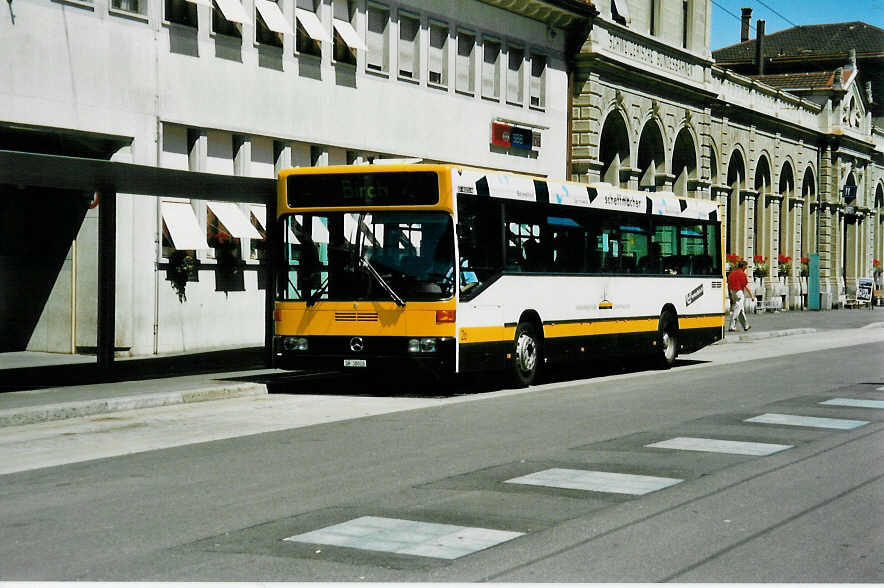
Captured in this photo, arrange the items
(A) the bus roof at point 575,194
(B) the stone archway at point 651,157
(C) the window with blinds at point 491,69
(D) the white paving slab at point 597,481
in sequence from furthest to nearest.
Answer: (B) the stone archway at point 651,157
(C) the window with blinds at point 491,69
(A) the bus roof at point 575,194
(D) the white paving slab at point 597,481

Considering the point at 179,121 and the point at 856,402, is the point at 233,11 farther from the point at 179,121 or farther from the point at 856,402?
the point at 856,402

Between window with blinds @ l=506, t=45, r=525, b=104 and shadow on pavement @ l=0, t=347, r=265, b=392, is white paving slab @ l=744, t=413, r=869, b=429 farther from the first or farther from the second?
window with blinds @ l=506, t=45, r=525, b=104

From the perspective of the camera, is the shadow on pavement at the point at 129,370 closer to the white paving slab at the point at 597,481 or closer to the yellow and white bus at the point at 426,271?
the yellow and white bus at the point at 426,271

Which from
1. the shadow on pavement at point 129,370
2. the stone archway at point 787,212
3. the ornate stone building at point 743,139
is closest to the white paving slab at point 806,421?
Answer: the shadow on pavement at point 129,370

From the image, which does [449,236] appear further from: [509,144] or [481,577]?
[509,144]

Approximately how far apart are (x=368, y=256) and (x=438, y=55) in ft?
57.3

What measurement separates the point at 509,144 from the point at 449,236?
20.1m

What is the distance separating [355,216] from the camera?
17.7 metres

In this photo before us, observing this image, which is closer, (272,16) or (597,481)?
(597,481)

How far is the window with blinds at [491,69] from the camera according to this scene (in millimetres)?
36094

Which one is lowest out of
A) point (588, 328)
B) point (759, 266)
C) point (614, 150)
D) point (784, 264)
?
point (588, 328)

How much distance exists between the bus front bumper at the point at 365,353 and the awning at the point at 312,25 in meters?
12.4

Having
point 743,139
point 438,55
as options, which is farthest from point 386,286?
point 743,139

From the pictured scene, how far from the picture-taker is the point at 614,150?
42.9 meters
